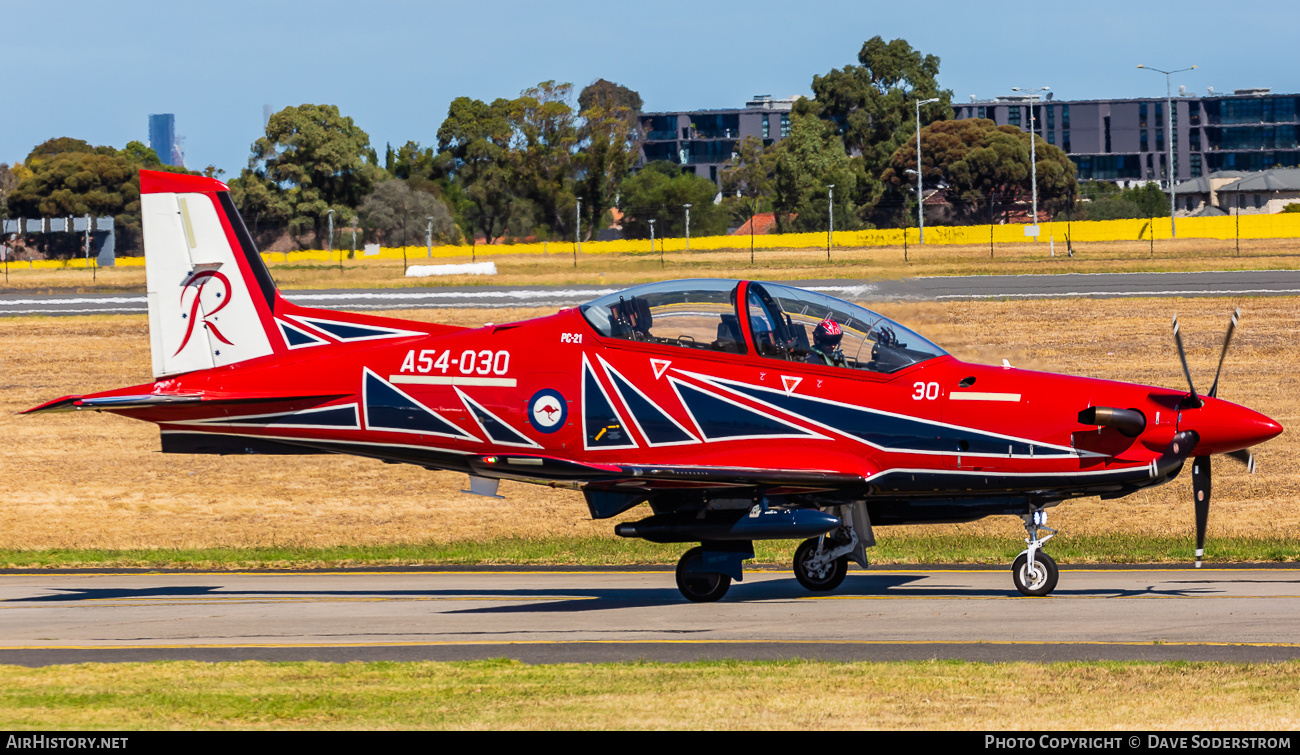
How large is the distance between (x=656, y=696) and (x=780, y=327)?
16.9 feet

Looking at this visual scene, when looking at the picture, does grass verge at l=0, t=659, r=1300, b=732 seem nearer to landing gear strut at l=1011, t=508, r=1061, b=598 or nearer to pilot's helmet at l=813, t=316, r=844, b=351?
landing gear strut at l=1011, t=508, r=1061, b=598

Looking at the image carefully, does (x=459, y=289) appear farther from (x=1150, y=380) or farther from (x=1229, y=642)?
(x=1229, y=642)

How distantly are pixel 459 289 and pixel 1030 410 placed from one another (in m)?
34.5

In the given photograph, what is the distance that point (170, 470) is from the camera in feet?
84.9

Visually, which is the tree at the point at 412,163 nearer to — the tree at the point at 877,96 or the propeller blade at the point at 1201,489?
the tree at the point at 877,96

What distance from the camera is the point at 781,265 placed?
53.6m

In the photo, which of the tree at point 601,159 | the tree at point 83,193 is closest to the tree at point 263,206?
the tree at point 83,193

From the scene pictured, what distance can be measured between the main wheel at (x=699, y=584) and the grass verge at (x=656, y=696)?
11.2 feet

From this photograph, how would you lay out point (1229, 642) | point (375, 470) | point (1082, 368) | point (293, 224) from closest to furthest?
1. point (1229, 642)
2. point (375, 470)
3. point (1082, 368)
4. point (293, 224)

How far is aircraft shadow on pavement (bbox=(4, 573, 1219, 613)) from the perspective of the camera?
548 inches

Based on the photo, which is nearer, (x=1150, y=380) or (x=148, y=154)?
(x=1150, y=380)

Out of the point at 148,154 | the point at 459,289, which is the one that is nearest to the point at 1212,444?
the point at 459,289

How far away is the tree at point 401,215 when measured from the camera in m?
93.0

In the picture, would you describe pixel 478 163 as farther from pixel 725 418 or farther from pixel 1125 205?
pixel 725 418
